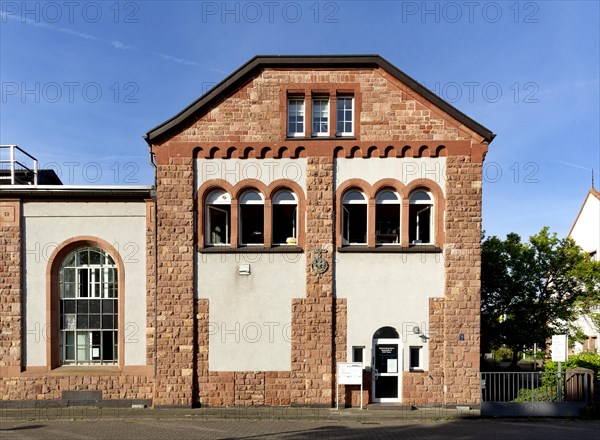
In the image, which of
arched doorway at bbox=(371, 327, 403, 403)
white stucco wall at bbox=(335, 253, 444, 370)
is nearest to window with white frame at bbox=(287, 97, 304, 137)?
white stucco wall at bbox=(335, 253, 444, 370)

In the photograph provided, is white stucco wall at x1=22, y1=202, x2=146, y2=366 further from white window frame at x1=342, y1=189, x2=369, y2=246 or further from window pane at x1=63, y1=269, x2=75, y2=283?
white window frame at x1=342, y1=189, x2=369, y2=246

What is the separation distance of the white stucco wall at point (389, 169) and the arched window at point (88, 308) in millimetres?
7922

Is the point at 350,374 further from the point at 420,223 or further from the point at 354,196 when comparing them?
the point at 354,196

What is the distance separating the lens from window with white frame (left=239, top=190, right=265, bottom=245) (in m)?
13.8

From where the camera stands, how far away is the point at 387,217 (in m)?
13.7

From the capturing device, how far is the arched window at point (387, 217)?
13664 mm

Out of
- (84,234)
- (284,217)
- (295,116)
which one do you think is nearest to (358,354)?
(284,217)

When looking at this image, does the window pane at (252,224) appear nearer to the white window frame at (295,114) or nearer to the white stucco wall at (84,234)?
the white window frame at (295,114)

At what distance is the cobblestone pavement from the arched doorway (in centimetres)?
86

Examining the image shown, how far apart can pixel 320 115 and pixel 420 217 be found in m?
4.41

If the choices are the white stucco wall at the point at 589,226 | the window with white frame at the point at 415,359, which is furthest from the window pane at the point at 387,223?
the white stucco wall at the point at 589,226

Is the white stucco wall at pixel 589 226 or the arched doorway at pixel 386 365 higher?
the white stucco wall at pixel 589 226

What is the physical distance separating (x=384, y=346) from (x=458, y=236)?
12.9ft

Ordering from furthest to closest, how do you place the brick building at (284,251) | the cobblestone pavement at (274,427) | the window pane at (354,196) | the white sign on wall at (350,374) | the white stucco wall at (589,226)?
the white stucco wall at (589,226) → the window pane at (354,196) → the brick building at (284,251) → the white sign on wall at (350,374) → the cobblestone pavement at (274,427)
